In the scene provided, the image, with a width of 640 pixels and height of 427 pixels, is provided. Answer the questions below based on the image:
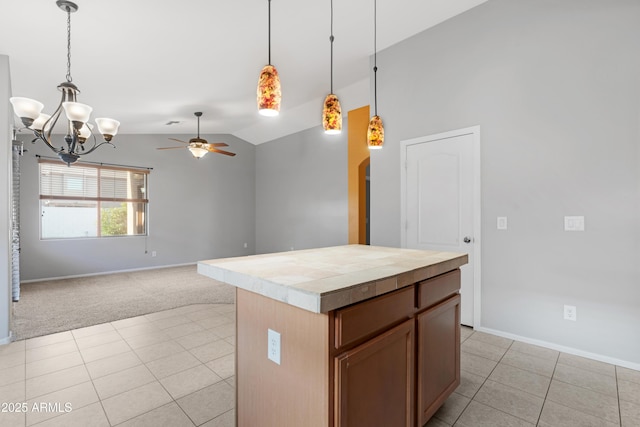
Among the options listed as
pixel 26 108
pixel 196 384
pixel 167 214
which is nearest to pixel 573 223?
pixel 196 384

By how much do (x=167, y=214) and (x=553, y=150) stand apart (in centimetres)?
696

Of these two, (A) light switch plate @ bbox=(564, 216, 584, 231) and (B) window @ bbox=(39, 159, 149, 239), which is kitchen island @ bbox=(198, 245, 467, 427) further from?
(B) window @ bbox=(39, 159, 149, 239)

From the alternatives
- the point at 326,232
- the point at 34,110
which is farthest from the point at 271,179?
the point at 34,110

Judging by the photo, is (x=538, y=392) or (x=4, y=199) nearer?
(x=538, y=392)

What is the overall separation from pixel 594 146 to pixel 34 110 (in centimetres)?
433

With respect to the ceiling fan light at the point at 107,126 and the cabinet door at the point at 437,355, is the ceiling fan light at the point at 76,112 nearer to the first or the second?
the ceiling fan light at the point at 107,126

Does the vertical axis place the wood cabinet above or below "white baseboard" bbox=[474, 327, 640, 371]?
above

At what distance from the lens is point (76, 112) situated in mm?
2320

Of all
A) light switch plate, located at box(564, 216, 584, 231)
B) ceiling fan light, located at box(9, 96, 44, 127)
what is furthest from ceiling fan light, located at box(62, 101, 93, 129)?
light switch plate, located at box(564, 216, 584, 231)

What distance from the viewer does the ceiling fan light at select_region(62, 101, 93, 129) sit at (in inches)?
90.2

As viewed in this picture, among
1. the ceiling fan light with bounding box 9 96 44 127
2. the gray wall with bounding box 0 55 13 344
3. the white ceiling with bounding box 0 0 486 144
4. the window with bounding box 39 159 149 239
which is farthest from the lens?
the window with bounding box 39 159 149 239

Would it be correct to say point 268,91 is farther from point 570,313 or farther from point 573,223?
point 570,313

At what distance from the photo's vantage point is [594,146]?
2.49 m

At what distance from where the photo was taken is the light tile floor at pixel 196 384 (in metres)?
1.81
